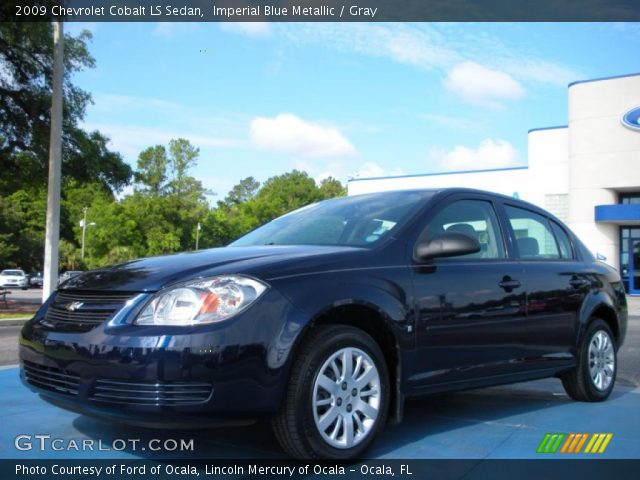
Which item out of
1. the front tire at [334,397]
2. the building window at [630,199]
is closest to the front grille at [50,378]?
the front tire at [334,397]

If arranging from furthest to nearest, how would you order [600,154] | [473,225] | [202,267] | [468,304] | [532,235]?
[600,154] < [532,235] < [473,225] < [468,304] < [202,267]

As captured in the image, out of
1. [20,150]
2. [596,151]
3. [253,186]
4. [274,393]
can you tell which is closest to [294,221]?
[274,393]

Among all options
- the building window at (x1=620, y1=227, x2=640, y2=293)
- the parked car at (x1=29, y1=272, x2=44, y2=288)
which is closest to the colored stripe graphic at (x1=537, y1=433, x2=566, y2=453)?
the building window at (x1=620, y1=227, x2=640, y2=293)

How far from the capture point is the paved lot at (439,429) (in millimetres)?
3904

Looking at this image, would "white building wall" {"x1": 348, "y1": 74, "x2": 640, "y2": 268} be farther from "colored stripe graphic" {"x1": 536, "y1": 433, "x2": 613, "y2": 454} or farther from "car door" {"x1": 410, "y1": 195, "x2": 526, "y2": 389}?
"colored stripe graphic" {"x1": 536, "y1": 433, "x2": 613, "y2": 454}

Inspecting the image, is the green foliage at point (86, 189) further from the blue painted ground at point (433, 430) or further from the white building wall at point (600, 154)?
the white building wall at point (600, 154)

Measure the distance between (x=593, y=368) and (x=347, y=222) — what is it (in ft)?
7.95

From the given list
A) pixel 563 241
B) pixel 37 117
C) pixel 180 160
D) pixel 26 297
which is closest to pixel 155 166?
pixel 180 160

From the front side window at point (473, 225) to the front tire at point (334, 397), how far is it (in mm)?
1025

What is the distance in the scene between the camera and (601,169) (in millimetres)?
33156

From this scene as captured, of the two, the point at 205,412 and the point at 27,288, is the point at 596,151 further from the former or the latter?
the point at 27,288

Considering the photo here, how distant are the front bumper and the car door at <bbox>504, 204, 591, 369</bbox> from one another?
2.15m

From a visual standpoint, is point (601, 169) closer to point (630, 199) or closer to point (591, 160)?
point (591, 160)

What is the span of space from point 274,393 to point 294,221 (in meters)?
1.96
